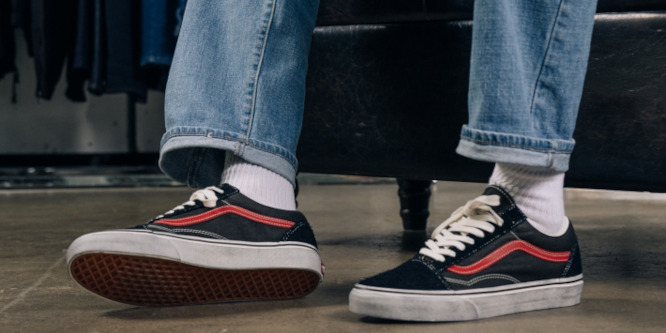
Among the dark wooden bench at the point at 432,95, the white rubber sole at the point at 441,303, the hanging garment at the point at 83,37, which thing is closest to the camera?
the white rubber sole at the point at 441,303

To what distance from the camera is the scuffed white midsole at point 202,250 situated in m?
0.61

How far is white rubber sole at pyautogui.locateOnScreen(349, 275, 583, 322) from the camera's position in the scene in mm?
610

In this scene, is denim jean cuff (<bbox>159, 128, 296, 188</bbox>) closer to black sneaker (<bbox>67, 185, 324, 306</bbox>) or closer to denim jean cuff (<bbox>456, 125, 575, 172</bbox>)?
black sneaker (<bbox>67, 185, 324, 306</bbox>)

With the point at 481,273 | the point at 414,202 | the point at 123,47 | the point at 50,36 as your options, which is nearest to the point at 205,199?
the point at 481,273

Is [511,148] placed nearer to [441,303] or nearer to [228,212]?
[441,303]

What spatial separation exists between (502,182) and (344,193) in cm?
163

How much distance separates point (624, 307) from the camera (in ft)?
2.28

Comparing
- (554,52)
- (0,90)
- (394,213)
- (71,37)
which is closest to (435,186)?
(394,213)

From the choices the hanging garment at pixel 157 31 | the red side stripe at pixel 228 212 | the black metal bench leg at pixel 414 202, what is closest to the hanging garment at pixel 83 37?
the hanging garment at pixel 157 31

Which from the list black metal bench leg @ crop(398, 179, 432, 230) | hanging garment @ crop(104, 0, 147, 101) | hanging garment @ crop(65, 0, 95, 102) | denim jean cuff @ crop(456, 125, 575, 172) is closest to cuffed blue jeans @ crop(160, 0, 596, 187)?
denim jean cuff @ crop(456, 125, 575, 172)

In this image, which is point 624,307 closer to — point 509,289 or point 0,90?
point 509,289

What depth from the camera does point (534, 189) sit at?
697 millimetres

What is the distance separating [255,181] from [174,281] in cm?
13

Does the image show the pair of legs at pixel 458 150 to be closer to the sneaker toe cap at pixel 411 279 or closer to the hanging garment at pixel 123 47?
the sneaker toe cap at pixel 411 279
